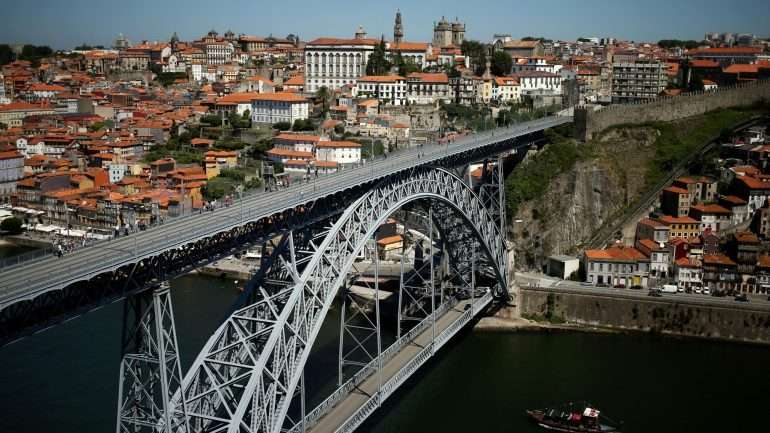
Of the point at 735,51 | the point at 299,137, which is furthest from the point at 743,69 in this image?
the point at 299,137

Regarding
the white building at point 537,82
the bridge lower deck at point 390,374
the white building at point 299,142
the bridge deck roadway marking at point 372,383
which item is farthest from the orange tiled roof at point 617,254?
the white building at point 537,82

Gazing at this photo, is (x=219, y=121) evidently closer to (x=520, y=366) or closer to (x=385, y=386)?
(x=520, y=366)

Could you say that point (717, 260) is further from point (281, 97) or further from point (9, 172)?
point (9, 172)

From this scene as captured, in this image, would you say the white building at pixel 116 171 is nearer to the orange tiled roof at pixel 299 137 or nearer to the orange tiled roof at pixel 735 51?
the orange tiled roof at pixel 299 137

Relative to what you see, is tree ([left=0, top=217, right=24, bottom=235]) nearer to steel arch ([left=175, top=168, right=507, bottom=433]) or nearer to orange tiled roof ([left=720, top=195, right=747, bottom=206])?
steel arch ([left=175, top=168, right=507, bottom=433])

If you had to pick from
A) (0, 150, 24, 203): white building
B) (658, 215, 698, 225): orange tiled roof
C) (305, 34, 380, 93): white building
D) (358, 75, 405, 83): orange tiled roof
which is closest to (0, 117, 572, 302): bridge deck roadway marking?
(658, 215, 698, 225): orange tiled roof
